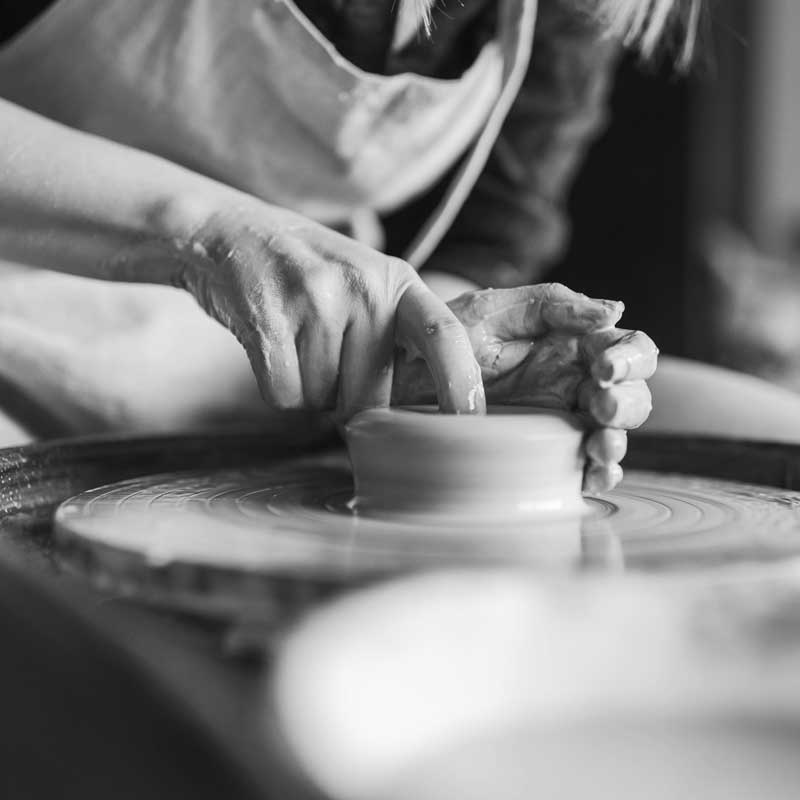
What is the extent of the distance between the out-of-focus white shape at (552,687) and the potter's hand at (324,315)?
0.88 feet

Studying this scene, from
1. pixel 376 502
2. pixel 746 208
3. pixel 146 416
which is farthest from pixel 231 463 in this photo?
pixel 746 208

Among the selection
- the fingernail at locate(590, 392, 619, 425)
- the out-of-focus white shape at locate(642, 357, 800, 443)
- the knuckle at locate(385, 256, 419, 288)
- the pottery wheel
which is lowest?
the out-of-focus white shape at locate(642, 357, 800, 443)

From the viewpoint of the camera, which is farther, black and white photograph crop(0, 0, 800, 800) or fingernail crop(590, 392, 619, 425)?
fingernail crop(590, 392, 619, 425)

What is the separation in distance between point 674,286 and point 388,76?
7.89 ft

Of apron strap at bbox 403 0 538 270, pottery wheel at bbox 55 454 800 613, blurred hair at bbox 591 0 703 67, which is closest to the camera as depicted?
pottery wheel at bbox 55 454 800 613

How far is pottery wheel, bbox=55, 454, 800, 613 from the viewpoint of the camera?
577mm

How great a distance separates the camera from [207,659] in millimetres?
465

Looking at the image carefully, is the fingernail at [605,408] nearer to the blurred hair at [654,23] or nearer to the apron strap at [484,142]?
the blurred hair at [654,23]

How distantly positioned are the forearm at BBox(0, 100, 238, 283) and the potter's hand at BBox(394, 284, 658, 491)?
9.9 inches

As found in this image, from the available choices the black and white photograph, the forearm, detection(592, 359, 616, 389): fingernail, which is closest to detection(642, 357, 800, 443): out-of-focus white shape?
the black and white photograph

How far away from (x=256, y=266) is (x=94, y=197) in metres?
0.22

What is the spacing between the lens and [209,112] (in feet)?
3.79

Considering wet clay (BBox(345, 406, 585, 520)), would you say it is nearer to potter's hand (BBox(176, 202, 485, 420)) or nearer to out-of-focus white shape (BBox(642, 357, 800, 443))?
potter's hand (BBox(176, 202, 485, 420))

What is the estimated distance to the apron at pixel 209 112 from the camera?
1084mm
